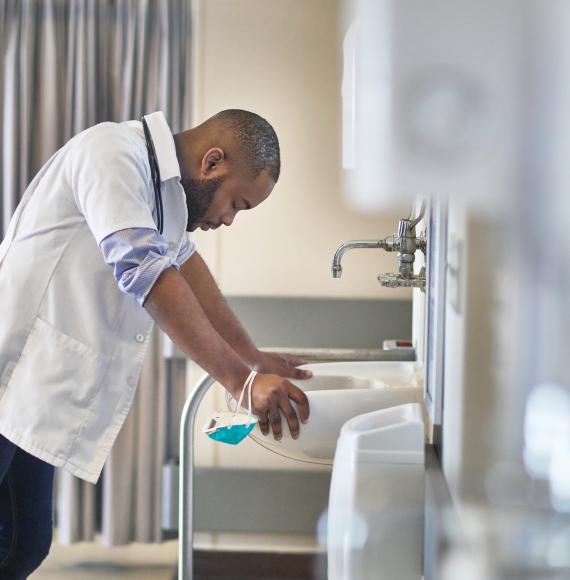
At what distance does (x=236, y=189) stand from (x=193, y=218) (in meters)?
0.09

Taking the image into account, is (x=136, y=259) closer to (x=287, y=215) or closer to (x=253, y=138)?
(x=253, y=138)

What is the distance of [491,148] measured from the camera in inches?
2.4

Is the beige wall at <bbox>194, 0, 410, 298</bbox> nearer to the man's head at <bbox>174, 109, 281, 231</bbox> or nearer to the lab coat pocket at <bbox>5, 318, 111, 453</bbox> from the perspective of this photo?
the man's head at <bbox>174, 109, 281, 231</bbox>

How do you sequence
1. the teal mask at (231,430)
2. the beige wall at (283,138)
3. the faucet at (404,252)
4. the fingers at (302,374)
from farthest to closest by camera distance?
the beige wall at (283,138), the faucet at (404,252), the fingers at (302,374), the teal mask at (231,430)

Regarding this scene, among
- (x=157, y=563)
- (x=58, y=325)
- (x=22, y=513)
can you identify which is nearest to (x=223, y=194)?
(x=58, y=325)

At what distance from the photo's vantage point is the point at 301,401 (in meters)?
0.70

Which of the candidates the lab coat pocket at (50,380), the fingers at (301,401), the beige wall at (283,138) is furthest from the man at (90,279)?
the beige wall at (283,138)

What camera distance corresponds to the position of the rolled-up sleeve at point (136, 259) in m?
0.77

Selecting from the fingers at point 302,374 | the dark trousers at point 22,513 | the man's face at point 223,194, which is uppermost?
the man's face at point 223,194

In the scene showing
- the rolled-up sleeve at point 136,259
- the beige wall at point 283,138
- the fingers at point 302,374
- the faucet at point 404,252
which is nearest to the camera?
the rolled-up sleeve at point 136,259

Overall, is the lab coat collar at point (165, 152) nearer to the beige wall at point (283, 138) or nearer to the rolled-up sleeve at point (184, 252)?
the rolled-up sleeve at point (184, 252)

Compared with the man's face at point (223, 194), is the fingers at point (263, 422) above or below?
below

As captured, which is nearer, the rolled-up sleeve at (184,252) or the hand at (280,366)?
the hand at (280,366)

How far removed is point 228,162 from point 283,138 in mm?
713
